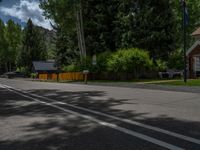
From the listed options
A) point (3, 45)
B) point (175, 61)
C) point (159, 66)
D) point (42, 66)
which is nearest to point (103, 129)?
A: point (159, 66)

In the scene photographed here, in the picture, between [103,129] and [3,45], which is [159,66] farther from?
[3,45]

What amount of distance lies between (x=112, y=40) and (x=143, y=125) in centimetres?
3989

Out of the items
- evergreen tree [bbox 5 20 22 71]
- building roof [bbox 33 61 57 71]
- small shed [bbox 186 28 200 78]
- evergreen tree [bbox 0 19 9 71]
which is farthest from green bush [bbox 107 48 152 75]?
evergreen tree [bbox 0 19 9 71]

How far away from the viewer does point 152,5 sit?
146 ft

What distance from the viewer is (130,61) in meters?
34.9

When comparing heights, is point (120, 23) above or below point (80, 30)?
above

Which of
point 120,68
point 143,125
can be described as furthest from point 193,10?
point 143,125

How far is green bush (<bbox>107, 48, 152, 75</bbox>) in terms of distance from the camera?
34875mm

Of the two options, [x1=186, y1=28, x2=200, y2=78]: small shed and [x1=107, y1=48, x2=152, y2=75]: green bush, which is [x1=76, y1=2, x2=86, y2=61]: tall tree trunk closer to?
[x1=107, y1=48, x2=152, y2=75]: green bush

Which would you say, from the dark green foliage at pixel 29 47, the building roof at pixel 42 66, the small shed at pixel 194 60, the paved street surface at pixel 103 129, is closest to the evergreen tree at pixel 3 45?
the dark green foliage at pixel 29 47

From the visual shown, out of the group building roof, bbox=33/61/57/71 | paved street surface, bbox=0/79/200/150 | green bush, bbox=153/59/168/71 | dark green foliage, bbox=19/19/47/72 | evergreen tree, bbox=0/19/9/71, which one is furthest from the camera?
evergreen tree, bbox=0/19/9/71

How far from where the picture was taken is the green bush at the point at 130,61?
114 ft

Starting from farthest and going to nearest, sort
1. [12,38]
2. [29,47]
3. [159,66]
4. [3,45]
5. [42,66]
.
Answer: [12,38], [3,45], [29,47], [42,66], [159,66]

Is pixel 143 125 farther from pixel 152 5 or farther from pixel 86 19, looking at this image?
pixel 86 19
